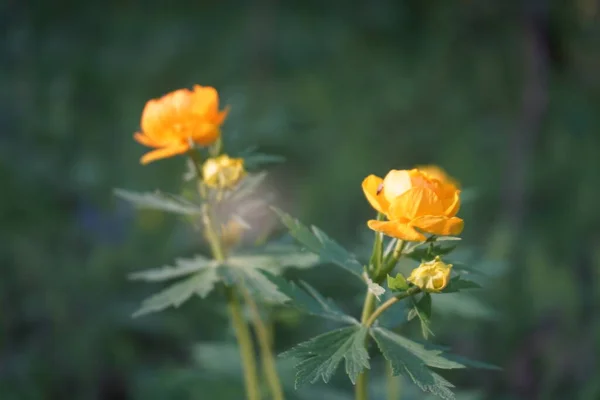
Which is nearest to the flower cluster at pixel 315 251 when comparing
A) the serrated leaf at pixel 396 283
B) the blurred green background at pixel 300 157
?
the serrated leaf at pixel 396 283

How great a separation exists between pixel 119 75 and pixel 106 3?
54 centimetres

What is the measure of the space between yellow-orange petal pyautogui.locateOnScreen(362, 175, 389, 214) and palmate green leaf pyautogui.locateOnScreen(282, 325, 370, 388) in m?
0.14

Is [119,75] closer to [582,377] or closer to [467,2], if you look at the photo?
[467,2]

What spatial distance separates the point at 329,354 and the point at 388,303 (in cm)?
8

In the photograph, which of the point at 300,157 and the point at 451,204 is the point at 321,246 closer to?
the point at 451,204

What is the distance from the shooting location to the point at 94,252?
2.24 m

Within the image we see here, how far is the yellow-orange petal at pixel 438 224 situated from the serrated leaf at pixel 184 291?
0.30 m

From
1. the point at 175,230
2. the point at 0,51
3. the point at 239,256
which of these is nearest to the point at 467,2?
the point at 175,230

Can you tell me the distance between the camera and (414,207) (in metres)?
0.68

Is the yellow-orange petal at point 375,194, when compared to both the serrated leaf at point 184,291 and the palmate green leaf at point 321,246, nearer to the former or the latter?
the palmate green leaf at point 321,246

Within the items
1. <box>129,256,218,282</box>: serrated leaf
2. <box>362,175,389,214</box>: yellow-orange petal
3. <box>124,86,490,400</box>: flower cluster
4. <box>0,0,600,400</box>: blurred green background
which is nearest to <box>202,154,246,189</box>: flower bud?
<box>124,86,490,400</box>: flower cluster

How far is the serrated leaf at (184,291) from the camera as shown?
850 millimetres

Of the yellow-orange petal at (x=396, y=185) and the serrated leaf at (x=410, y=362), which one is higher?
the yellow-orange petal at (x=396, y=185)

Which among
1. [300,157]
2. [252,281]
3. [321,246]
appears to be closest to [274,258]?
[252,281]
